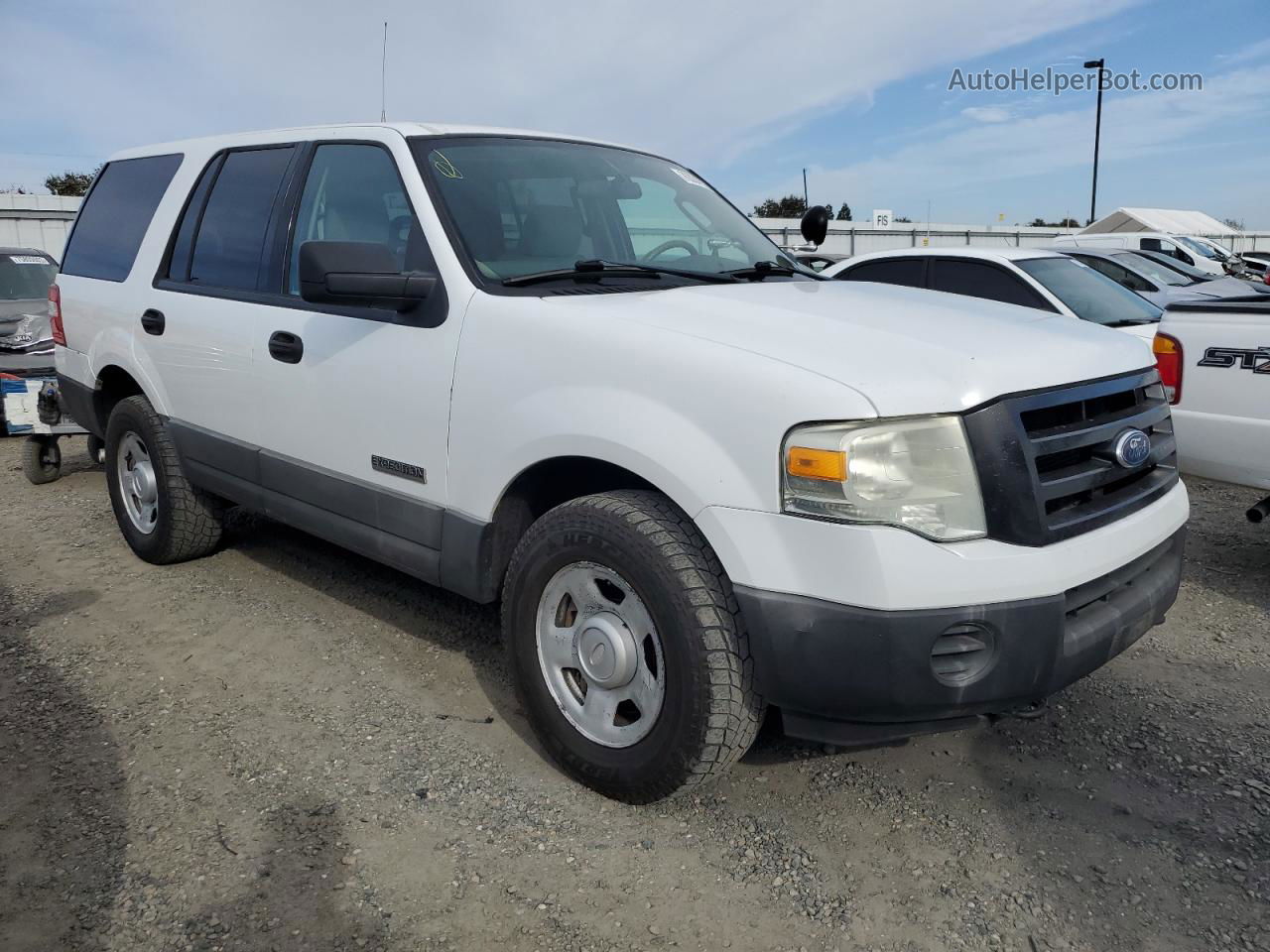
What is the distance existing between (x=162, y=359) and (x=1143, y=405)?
394cm

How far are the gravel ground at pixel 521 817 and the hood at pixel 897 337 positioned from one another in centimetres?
123

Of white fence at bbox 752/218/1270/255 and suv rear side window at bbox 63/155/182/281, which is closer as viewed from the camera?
suv rear side window at bbox 63/155/182/281

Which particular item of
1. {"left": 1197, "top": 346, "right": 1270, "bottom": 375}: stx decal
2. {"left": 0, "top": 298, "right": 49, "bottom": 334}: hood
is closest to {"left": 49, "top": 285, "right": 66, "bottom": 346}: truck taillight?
{"left": 0, "top": 298, "right": 49, "bottom": 334}: hood

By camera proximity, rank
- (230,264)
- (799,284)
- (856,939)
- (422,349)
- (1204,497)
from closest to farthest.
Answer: (856,939), (422,349), (799,284), (230,264), (1204,497)

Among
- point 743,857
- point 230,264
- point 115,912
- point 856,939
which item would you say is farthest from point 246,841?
point 230,264

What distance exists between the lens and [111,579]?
490 cm

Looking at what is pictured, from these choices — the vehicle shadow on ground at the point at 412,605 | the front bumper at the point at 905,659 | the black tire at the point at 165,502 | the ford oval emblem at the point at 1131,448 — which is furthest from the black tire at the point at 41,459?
the ford oval emblem at the point at 1131,448

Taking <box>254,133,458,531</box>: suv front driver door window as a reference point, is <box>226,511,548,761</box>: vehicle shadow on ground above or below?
below

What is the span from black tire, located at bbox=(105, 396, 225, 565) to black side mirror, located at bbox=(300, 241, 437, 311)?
1.99 m

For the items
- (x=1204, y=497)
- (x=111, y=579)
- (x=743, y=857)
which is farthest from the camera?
(x=1204, y=497)

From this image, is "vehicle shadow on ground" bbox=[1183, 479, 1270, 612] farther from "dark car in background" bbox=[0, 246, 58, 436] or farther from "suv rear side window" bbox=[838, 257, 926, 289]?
"dark car in background" bbox=[0, 246, 58, 436]

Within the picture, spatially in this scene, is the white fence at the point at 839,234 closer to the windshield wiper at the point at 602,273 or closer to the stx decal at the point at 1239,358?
the stx decal at the point at 1239,358

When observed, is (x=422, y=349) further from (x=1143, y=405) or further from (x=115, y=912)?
(x=1143, y=405)

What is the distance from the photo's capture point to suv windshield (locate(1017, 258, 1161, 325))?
7.34 meters
